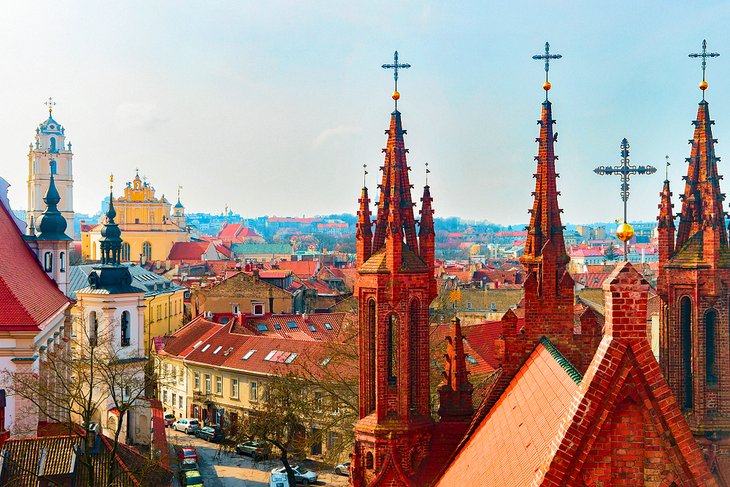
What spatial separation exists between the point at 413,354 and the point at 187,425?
38004 millimetres

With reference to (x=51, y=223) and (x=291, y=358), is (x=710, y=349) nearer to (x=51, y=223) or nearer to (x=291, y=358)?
(x=291, y=358)

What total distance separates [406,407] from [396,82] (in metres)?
8.24

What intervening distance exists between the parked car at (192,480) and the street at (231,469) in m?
0.86

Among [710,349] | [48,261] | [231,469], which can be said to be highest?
[48,261]

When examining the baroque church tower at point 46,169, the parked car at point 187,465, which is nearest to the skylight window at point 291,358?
the parked car at point 187,465

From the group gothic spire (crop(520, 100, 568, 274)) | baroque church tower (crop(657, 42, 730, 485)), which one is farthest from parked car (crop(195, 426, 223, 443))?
gothic spire (crop(520, 100, 568, 274))

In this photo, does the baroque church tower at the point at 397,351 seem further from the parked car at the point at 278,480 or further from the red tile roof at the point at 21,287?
the parked car at the point at 278,480

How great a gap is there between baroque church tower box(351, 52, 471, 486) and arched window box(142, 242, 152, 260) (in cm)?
11778

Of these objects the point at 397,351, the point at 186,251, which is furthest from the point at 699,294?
the point at 186,251

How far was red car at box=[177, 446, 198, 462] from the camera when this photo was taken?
147 ft

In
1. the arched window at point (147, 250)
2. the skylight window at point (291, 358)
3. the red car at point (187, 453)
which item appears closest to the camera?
the red car at point (187, 453)

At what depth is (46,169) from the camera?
114812 millimetres

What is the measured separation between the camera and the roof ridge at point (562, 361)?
44.2ft

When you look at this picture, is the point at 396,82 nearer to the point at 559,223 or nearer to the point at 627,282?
the point at 559,223
